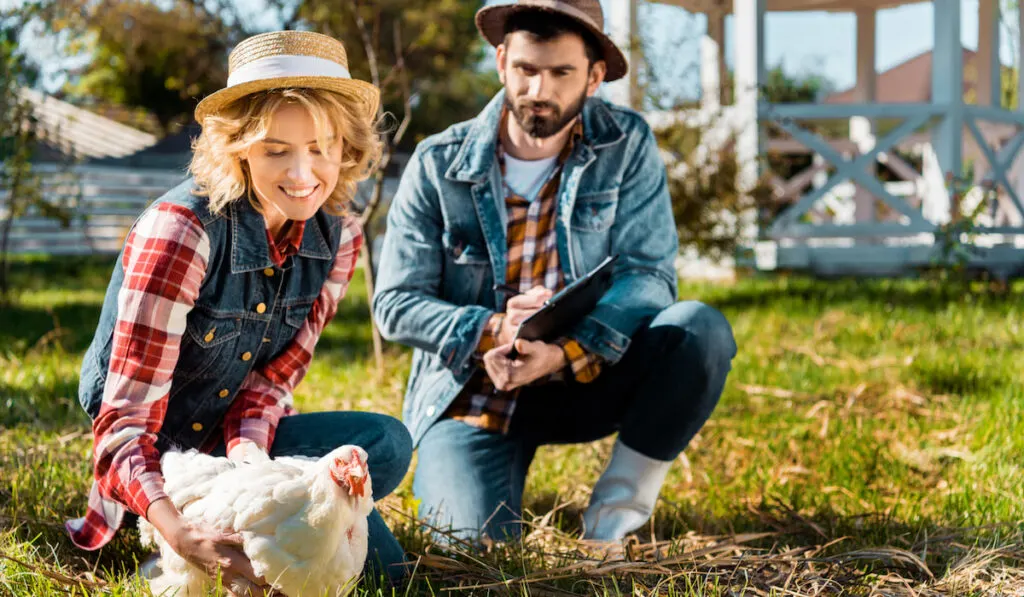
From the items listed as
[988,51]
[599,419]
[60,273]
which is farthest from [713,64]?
[60,273]

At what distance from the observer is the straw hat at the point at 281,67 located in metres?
2.09

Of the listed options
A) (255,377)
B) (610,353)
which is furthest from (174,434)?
(610,353)

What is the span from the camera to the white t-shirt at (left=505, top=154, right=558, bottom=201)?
10.3 ft

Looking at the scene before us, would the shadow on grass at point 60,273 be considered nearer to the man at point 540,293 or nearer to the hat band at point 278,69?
the man at point 540,293

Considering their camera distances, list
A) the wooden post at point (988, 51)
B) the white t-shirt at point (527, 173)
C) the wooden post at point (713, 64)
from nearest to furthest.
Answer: the white t-shirt at point (527, 173) → the wooden post at point (713, 64) → the wooden post at point (988, 51)

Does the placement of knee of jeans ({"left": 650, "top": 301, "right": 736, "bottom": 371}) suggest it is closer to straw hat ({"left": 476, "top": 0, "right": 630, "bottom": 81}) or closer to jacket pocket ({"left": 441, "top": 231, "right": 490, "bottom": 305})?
jacket pocket ({"left": 441, "top": 231, "right": 490, "bottom": 305})

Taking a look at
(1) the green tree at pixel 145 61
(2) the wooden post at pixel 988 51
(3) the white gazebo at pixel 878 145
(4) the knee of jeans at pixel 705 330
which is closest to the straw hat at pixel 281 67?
(4) the knee of jeans at pixel 705 330

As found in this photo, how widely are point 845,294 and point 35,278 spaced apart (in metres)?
8.14

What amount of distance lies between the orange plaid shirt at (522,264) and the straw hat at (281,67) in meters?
0.98

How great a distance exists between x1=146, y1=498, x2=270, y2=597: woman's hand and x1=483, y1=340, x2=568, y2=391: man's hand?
101cm

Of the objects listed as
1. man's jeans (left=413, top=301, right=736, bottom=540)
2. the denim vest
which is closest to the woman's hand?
the denim vest

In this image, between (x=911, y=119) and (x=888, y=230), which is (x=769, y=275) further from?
(x=911, y=119)

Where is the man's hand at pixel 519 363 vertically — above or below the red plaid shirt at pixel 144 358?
below

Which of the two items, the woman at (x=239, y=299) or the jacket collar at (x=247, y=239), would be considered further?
the jacket collar at (x=247, y=239)
